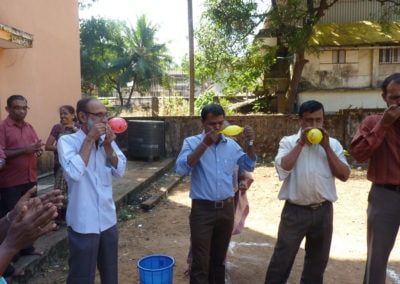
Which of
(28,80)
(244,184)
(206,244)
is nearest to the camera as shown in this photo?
(206,244)

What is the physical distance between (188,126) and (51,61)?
4709 millimetres

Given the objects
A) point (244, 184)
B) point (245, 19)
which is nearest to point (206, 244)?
point (244, 184)

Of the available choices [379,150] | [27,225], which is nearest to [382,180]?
[379,150]

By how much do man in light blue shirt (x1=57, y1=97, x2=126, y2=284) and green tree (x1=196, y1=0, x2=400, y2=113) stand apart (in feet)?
35.8

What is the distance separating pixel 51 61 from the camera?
8859 millimetres

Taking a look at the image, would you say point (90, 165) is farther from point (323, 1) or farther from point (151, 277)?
point (323, 1)

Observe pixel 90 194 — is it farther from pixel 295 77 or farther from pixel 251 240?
pixel 295 77

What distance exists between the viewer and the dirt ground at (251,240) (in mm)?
4324

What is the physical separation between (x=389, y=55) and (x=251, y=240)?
14528 mm

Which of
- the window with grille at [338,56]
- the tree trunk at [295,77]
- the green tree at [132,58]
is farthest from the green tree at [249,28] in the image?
the green tree at [132,58]

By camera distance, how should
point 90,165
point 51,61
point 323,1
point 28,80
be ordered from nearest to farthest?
point 90,165
point 28,80
point 51,61
point 323,1

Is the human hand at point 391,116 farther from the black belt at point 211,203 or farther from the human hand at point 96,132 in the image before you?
the human hand at point 96,132

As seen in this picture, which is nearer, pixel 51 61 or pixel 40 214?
pixel 40 214

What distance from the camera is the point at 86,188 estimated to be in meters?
2.82
